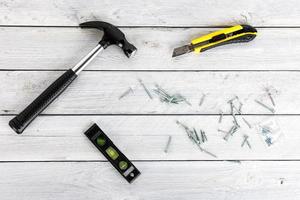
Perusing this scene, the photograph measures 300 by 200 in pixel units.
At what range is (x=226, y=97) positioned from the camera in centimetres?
122

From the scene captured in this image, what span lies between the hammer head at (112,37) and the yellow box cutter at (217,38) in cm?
15

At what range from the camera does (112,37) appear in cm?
117

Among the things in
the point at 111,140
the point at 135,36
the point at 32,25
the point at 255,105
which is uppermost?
the point at 32,25

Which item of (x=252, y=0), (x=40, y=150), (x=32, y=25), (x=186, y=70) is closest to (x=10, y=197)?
(x=40, y=150)

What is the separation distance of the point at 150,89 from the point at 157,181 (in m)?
0.27

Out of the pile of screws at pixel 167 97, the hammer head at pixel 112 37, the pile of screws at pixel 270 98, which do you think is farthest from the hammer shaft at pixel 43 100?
the pile of screws at pixel 270 98

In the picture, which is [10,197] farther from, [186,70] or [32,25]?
[186,70]

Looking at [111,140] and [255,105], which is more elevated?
[111,140]

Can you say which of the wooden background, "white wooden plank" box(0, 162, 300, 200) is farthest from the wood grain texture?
"white wooden plank" box(0, 162, 300, 200)

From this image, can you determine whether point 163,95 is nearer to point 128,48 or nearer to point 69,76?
point 128,48

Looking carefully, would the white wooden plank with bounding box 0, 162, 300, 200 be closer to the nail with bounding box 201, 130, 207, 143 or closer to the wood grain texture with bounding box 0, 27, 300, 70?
Answer: the nail with bounding box 201, 130, 207, 143

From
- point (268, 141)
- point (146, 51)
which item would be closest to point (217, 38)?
point (146, 51)

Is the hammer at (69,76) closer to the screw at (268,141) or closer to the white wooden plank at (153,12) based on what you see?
the white wooden plank at (153,12)

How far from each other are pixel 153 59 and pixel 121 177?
367 millimetres
